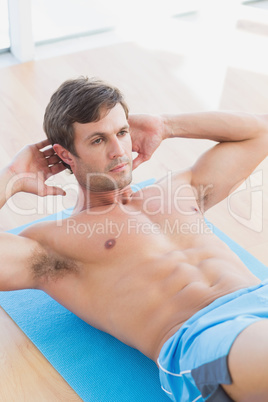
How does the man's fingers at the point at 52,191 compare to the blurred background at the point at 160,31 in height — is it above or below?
above

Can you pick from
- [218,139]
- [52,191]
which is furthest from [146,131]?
[52,191]

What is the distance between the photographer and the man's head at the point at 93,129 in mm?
2271

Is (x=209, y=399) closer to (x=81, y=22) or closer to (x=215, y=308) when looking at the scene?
(x=215, y=308)

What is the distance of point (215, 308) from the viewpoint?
2002mm

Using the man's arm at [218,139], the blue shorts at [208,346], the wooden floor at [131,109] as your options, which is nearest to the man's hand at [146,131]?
the man's arm at [218,139]

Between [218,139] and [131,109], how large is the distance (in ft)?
3.62

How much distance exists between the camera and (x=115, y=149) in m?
2.28

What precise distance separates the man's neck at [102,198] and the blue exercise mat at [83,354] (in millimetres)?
385

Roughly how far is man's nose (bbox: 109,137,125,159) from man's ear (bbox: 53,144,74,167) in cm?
17

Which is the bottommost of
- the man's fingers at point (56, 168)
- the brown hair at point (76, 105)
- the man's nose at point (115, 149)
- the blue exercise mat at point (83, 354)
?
the blue exercise mat at point (83, 354)

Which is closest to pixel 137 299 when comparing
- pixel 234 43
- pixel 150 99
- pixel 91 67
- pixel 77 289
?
pixel 77 289

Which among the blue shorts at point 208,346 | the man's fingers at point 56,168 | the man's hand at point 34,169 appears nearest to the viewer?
the blue shorts at point 208,346

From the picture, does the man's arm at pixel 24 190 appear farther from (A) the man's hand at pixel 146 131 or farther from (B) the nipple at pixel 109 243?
(A) the man's hand at pixel 146 131

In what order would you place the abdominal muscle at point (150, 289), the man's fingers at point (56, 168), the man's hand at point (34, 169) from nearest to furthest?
the abdominal muscle at point (150, 289) → the man's hand at point (34, 169) → the man's fingers at point (56, 168)
